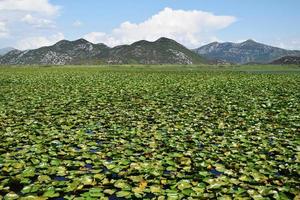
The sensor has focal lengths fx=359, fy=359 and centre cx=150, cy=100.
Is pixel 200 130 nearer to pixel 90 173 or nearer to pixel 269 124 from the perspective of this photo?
pixel 269 124

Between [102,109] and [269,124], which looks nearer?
[269,124]

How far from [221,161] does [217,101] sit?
14554mm

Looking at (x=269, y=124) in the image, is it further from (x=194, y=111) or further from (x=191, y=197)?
(x=191, y=197)

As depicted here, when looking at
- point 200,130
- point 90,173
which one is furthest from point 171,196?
point 200,130

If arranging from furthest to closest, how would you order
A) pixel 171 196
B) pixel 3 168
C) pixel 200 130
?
pixel 200 130 → pixel 3 168 → pixel 171 196

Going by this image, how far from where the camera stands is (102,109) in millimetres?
21359

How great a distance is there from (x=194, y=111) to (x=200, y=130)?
5118 millimetres

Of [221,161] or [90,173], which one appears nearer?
[90,173]

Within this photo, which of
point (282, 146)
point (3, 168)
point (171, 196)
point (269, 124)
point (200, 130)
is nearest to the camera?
point (171, 196)

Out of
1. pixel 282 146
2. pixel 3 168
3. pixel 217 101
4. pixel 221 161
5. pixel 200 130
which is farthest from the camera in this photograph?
pixel 217 101

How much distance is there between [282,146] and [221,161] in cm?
317

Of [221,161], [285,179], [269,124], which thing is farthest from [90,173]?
[269,124]

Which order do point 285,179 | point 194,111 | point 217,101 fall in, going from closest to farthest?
point 285,179
point 194,111
point 217,101

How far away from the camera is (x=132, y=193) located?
8.30 metres
